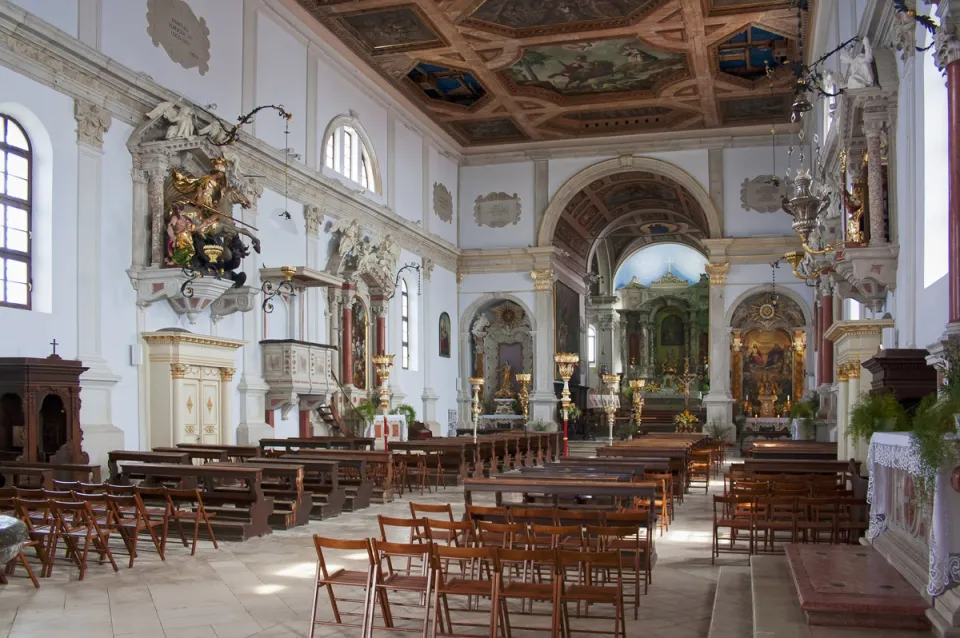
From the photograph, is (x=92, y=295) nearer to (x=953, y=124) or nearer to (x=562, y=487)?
(x=562, y=487)

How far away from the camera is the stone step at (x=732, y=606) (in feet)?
19.4

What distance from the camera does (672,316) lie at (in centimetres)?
4347

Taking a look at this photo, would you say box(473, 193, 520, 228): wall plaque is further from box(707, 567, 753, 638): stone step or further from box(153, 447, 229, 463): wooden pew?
box(707, 567, 753, 638): stone step

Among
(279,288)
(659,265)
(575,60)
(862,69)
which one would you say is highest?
(575,60)

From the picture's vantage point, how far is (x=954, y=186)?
23.0ft

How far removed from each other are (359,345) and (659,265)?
24936 mm

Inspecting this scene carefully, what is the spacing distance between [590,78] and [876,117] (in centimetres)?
1496

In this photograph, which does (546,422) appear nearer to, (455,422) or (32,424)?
(455,422)

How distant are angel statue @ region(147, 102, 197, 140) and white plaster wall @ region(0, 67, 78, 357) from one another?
159 cm

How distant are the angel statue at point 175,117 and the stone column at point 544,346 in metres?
15.8

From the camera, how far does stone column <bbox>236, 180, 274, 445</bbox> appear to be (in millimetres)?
17094

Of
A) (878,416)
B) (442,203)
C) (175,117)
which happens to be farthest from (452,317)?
(878,416)

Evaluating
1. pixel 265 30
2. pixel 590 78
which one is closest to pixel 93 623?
pixel 265 30

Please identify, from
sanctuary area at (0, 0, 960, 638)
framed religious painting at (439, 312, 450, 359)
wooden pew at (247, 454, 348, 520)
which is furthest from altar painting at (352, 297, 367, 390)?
wooden pew at (247, 454, 348, 520)
